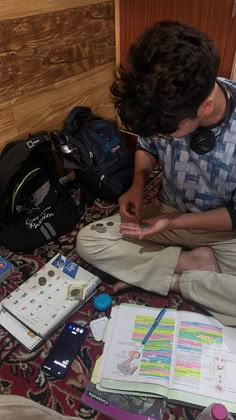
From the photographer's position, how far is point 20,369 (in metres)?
1.04

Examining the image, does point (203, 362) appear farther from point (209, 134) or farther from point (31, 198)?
point (31, 198)

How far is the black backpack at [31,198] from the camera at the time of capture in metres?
1.34

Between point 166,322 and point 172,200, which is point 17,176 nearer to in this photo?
point 172,200

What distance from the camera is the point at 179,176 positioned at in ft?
3.66

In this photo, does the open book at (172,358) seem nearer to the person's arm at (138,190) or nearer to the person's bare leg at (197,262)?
the person's bare leg at (197,262)

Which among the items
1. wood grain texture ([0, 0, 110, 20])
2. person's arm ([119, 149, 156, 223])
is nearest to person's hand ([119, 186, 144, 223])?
person's arm ([119, 149, 156, 223])

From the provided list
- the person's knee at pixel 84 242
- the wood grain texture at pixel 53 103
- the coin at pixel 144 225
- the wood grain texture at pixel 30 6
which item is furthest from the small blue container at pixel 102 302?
the wood grain texture at pixel 30 6

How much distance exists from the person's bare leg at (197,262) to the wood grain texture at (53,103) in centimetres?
83

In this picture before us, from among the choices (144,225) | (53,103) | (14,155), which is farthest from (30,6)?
(144,225)

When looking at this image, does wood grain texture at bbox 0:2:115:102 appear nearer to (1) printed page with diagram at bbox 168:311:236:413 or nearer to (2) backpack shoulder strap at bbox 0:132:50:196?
(2) backpack shoulder strap at bbox 0:132:50:196

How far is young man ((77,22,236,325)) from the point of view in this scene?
0.75m

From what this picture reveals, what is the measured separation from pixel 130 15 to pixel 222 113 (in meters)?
0.99

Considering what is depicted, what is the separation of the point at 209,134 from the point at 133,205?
1.29ft

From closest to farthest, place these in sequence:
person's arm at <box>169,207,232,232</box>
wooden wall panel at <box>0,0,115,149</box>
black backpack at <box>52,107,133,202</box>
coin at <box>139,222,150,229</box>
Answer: person's arm at <box>169,207,232,232</box> → coin at <box>139,222,150,229</box> → wooden wall panel at <box>0,0,115,149</box> → black backpack at <box>52,107,133,202</box>
